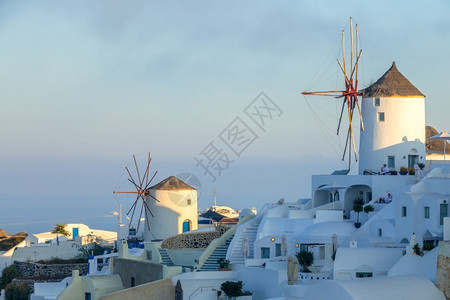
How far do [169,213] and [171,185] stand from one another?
1463 mm

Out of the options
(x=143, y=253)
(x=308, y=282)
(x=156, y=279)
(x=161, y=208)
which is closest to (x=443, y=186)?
(x=308, y=282)

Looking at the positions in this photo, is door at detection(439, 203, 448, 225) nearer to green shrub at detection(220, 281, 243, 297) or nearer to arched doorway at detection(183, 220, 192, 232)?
green shrub at detection(220, 281, 243, 297)

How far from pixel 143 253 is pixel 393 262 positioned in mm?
13469

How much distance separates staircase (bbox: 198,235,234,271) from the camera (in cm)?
3751

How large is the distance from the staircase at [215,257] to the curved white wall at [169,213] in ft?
21.6

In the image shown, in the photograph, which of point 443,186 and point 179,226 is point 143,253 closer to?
point 179,226

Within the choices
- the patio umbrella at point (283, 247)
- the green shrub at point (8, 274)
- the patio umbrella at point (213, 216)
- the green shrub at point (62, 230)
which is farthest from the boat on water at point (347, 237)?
the green shrub at point (62, 230)

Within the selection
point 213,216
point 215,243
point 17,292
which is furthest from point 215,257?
point 213,216

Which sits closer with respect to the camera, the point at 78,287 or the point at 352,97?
the point at 78,287

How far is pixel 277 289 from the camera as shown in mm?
32688

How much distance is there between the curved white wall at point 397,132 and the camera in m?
40.2

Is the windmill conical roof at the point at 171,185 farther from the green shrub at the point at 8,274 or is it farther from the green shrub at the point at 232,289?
the green shrub at the point at 232,289

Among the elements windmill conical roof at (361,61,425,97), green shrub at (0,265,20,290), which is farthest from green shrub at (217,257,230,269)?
green shrub at (0,265,20,290)

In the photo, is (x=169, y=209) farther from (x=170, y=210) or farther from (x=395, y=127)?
(x=395, y=127)
